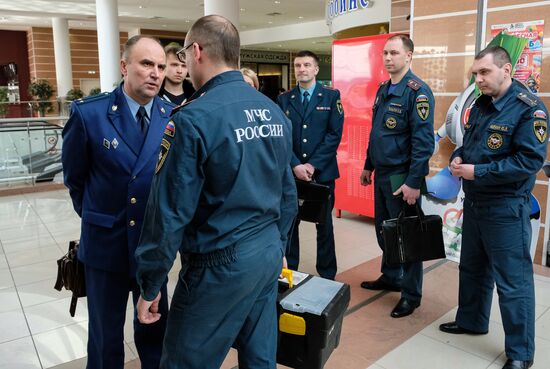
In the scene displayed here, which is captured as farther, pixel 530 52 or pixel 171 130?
pixel 530 52

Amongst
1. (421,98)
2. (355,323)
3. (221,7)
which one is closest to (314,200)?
(355,323)

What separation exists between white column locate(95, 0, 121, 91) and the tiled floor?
731 cm

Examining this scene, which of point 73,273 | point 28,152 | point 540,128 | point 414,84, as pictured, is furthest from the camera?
point 28,152

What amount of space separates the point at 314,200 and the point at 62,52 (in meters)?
15.6

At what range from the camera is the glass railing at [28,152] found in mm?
6953

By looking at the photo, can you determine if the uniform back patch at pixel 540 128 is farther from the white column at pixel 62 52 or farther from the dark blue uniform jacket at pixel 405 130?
the white column at pixel 62 52

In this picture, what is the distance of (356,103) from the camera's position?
4.77 metres

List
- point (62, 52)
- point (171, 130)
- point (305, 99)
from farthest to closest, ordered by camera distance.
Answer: point (62, 52) < point (305, 99) < point (171, 130)

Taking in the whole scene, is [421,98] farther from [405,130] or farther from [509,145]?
[509,145]

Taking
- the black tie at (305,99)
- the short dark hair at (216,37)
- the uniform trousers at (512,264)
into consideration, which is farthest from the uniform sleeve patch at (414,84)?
the short dark hair at (216,37)

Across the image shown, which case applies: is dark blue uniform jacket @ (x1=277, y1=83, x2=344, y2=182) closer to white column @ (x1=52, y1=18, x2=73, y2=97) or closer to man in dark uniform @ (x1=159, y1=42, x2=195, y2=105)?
man in dark uniform @ (x1=159, y1=42, x2=195, y2=105)

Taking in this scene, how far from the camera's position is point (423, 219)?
2783 mm

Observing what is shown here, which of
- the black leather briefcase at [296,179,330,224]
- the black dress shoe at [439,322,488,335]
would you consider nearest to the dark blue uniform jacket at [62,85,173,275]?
the black leather briefcase at [296,179,330,224]

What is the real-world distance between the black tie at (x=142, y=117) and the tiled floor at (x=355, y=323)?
127 centimetres
